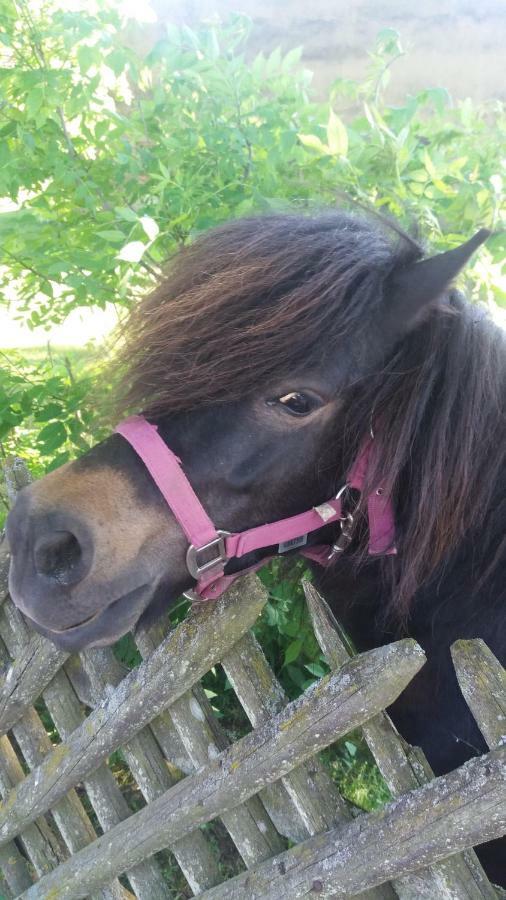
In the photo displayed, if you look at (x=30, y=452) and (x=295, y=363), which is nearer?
(x=295, y=363)

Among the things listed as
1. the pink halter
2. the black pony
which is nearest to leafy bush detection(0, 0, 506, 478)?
the black pony

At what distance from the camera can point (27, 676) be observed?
1.92 meters

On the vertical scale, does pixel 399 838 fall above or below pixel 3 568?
below

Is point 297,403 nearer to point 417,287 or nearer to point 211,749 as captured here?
point 417,287

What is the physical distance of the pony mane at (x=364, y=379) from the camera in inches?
53.6

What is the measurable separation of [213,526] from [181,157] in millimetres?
1120

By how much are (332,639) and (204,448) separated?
461 mm

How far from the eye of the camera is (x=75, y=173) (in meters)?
1.97

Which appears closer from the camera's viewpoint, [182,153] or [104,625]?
[104,625]

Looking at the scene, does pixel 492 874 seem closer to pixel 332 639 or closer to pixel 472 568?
pixel 472 568

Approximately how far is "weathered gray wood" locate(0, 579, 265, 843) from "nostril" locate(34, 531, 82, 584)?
0.33m

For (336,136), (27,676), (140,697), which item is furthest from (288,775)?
(336,136)

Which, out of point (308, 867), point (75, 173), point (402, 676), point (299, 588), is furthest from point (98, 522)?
point (75, 173)

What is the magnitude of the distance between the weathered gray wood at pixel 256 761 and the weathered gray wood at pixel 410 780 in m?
0.06
